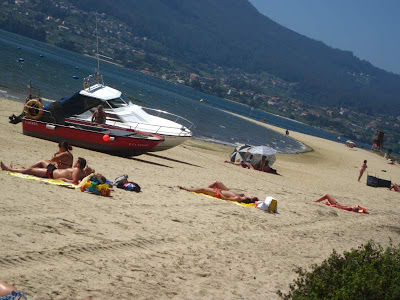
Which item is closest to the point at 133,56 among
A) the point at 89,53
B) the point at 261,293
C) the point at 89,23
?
the point at 89,23

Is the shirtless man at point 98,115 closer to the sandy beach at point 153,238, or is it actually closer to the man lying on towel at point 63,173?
the sandy beach at point 153,238

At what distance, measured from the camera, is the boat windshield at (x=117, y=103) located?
1741cm

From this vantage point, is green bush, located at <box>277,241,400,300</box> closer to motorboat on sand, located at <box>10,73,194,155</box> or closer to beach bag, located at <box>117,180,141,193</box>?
beach bag, located at <box>117,180,141,193</box>

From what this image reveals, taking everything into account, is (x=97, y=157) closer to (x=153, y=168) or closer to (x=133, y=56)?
(x=153, y=168)

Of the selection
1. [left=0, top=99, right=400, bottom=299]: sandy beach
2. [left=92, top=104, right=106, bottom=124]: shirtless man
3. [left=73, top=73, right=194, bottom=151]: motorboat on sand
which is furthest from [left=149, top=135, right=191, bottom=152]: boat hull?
[left=0, top=99, right=400, bottom=299]: sandy beach

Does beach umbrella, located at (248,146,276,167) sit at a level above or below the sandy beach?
below

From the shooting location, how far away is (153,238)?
7859 mm

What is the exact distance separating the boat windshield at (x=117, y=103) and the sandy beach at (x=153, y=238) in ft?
10.7

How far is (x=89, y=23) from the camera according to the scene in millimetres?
168125

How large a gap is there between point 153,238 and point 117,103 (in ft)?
34.2

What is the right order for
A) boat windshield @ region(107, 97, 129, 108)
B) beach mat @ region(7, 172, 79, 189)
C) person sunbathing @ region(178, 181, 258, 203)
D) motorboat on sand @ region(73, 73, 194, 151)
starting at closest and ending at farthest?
beach mat @ region(7, 172, 79, 189) < person sunbathing @ region(178, 181, 258, 203) < motorboat on sand @ region(73, 73, 194, 151) < boat windshield @ region(107, 97, 129, 108)

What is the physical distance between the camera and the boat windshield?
17406 millimetres

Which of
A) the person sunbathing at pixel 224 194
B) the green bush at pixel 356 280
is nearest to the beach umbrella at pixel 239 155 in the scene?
the person sunbathing at pixel 224 194

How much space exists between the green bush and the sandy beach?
0.94 metres
